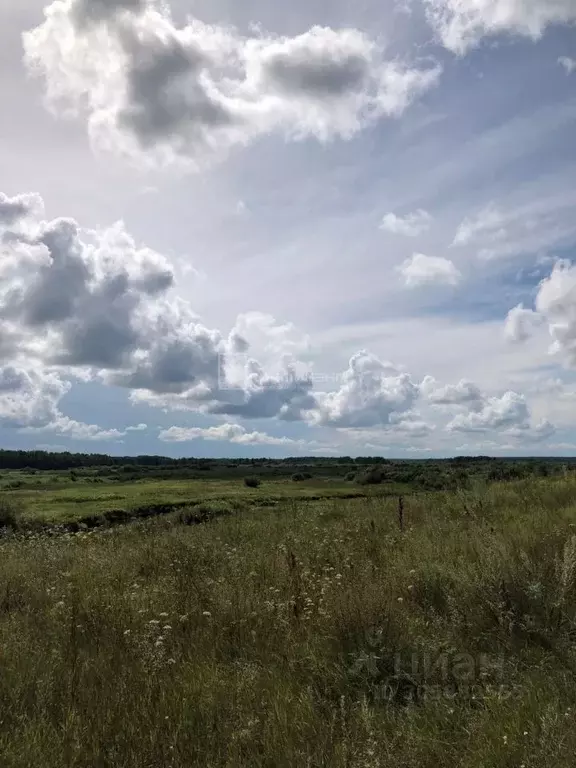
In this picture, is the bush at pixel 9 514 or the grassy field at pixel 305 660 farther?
the bush at pixel 9 514

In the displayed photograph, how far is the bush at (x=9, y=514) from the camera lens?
31281mm

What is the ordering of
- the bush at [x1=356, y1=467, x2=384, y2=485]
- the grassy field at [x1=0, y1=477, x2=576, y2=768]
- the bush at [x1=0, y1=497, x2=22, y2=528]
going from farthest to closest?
the bush at [x1=356, y1=467, x2=384, y2=485] < the bush at [x1=0, y1=497, x2=22, y2=528] < the grassy field at [x1=0, y1=477, x2=576, y2=768]

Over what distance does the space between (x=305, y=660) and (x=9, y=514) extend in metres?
32.3

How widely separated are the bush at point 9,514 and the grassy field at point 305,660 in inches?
1025

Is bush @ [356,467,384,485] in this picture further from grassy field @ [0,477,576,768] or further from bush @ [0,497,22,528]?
grassy field @ [0,477,576,768]

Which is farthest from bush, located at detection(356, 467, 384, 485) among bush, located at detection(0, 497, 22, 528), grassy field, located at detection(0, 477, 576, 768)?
grassy field, located at detection(0, 477, 576, 768)

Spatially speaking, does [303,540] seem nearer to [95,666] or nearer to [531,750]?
[95,666]

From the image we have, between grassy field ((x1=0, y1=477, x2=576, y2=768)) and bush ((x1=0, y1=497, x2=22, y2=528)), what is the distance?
26038 millimetres

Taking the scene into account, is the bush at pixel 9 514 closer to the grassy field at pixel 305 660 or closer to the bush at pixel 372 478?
the grassy field at pixel 305 660

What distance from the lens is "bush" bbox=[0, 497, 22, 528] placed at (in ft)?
103

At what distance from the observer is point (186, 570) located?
7.99 metres

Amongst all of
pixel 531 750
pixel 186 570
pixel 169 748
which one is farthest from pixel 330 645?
pixel 186 570

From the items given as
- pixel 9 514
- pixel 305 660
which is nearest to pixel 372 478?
pixel 9 514

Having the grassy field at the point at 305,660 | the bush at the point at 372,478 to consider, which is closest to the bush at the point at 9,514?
the grassy field at the point at 305,660
